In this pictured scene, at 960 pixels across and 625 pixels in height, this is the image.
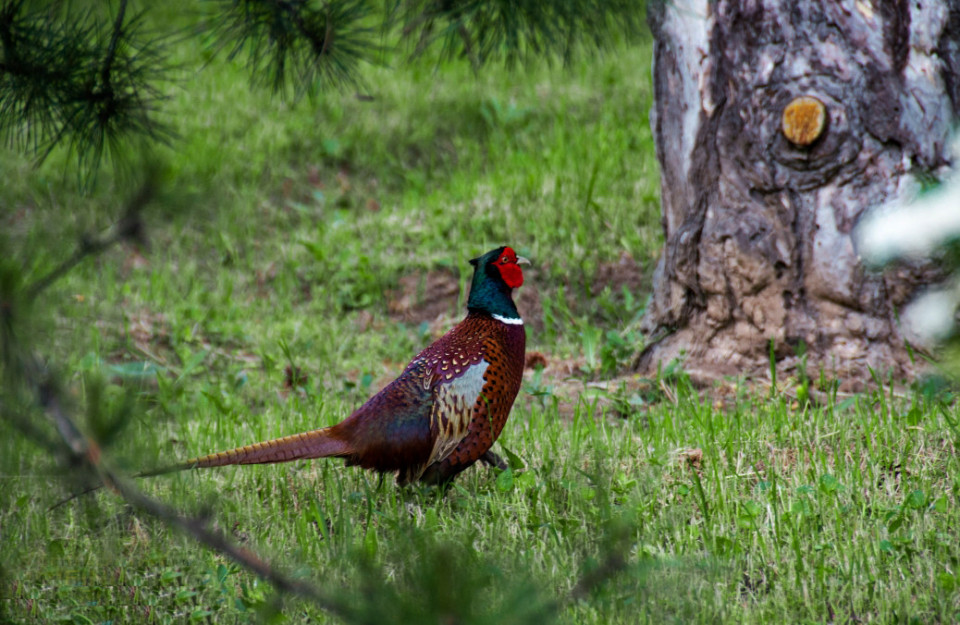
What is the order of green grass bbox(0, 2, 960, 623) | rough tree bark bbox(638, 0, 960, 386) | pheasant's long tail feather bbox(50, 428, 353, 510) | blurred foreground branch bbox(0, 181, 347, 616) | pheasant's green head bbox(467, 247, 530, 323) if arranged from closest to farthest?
blurred foreground branch bbox(0, 181, 347, 616) < green grass bbox(0, 2, 960, 623) < pheasant's long tail feather bbox(50, 428, 353, 510) < pheasant's green head bbox(467, 247, 530, 323) < rough tree bark bbox(638, 0, 960, 386)

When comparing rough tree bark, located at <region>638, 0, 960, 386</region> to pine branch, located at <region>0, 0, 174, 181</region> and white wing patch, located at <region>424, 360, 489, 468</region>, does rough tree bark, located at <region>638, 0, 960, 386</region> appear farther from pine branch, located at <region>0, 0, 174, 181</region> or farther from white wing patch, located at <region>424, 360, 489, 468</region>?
pine branch, located at <region>0, 0, 174, 181</region>

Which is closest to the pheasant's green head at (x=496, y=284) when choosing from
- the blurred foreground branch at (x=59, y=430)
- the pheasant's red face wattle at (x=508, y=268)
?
the pheasant's red face wattle at (x=508, y=268)

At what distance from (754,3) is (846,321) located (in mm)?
1500

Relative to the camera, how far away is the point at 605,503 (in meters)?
1.49

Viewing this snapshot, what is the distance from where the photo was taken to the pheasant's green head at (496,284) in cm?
353

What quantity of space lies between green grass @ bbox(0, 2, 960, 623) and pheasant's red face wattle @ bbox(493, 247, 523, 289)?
66 centimetres

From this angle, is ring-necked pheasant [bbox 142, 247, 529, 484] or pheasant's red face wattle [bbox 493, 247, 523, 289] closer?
ring-necked pheasant [bbox 142, 247, 529, 484]

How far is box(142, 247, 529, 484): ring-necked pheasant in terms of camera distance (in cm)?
325

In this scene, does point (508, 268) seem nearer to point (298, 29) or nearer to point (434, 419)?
point (434, 419)

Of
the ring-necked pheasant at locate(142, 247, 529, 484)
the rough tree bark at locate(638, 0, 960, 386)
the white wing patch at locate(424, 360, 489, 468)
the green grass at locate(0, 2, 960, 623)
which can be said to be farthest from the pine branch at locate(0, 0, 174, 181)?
the rough tree bark at locate(638, 0, 960, 386)

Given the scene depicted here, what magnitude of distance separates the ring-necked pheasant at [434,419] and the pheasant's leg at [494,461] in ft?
0.57

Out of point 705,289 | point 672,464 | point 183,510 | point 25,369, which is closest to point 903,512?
point 672,464

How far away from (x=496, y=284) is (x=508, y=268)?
8 centimetres

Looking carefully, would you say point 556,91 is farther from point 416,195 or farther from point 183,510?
point 183,510
